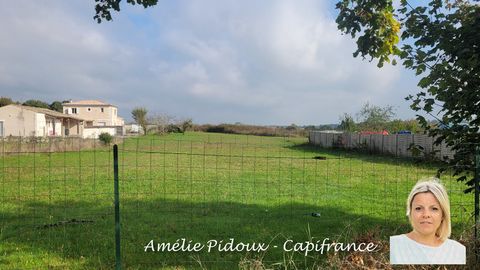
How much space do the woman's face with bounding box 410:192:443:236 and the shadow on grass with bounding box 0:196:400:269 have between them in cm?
271

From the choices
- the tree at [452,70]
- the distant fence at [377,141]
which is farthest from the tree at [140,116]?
the tree at [452,70]

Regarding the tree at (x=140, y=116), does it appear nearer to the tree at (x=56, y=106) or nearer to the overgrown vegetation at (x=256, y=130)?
the overgrown vegetation at (x=256, y=130)

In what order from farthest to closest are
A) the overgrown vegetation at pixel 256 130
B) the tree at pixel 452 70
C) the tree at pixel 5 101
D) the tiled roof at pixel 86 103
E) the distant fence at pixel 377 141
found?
the tiled roof at pixel 86 103 → the tree at pixel 5 101 → the overgrown vegetation at pixel 256 130 → the distant fence at pixel 377 141 → the tree at pixel 452 70

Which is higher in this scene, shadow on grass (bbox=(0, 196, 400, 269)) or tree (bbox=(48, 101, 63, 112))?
tree (bbox=(48, 101, 63, 112))

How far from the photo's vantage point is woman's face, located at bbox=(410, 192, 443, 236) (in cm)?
247

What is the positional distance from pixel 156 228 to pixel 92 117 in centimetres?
8718

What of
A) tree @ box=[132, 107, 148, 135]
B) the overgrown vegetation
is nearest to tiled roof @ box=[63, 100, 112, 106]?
tree @ box=[132, 107, 148, 135]

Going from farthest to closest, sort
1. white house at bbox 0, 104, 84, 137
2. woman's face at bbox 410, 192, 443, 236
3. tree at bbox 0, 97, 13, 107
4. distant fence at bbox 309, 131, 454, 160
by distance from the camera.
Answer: tree at bbox 0, 97, 13, 107 < white house at bbox 0, 104, 84, 137 < distant fence at bbox 309, 131, 454, 160 < woman's face at bbox 410, 192, 443, 236

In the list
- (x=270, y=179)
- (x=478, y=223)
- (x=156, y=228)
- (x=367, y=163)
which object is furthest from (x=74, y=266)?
(x=367, y=163)

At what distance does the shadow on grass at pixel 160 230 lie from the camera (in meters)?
5.56

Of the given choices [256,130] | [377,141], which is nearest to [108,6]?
[377,141]

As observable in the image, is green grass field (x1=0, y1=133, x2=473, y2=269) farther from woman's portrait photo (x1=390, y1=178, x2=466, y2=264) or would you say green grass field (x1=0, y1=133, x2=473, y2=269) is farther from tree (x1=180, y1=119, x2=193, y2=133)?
tree (x1=180, y1=119, x2=193, y2=133)

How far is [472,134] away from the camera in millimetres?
5211

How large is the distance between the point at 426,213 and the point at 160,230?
5326mm
